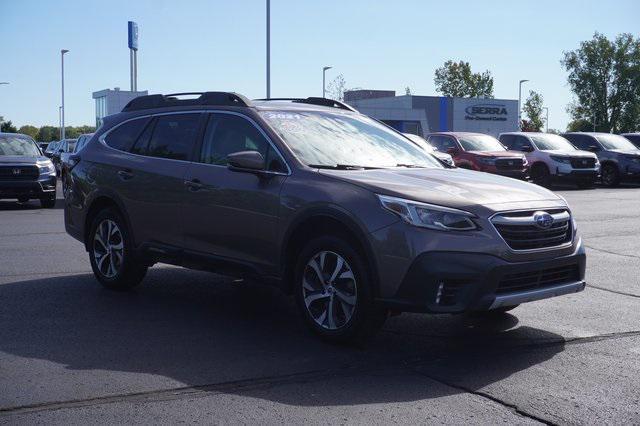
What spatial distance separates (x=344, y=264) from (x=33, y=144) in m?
15.7

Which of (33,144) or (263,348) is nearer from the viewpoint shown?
(263,348)

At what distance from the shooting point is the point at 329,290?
19.2 ft

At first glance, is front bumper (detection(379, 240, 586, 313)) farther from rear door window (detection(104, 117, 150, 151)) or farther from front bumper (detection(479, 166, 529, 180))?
front bumper (detection(479, 166, 529, 180))

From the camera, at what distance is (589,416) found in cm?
436

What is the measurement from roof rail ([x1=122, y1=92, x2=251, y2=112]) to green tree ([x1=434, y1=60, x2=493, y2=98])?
102092 millimetres

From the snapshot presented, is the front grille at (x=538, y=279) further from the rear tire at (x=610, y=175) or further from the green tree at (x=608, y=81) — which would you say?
the green tree at (x=608, y=81)

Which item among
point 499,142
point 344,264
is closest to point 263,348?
point 344,264

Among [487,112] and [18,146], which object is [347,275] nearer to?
[18,146]

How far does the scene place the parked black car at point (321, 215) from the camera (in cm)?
537

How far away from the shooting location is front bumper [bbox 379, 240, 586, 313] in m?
5.29

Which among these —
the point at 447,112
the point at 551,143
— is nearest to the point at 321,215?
the point at 551,143

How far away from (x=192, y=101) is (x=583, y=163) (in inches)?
803

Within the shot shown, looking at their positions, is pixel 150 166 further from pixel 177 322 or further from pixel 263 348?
pixel 263 348

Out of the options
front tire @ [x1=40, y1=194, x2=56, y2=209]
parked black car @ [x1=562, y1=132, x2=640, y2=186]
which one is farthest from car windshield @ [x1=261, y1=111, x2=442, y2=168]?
parked black car @ [x1=562, y1=132, x2=640, y2=186]
